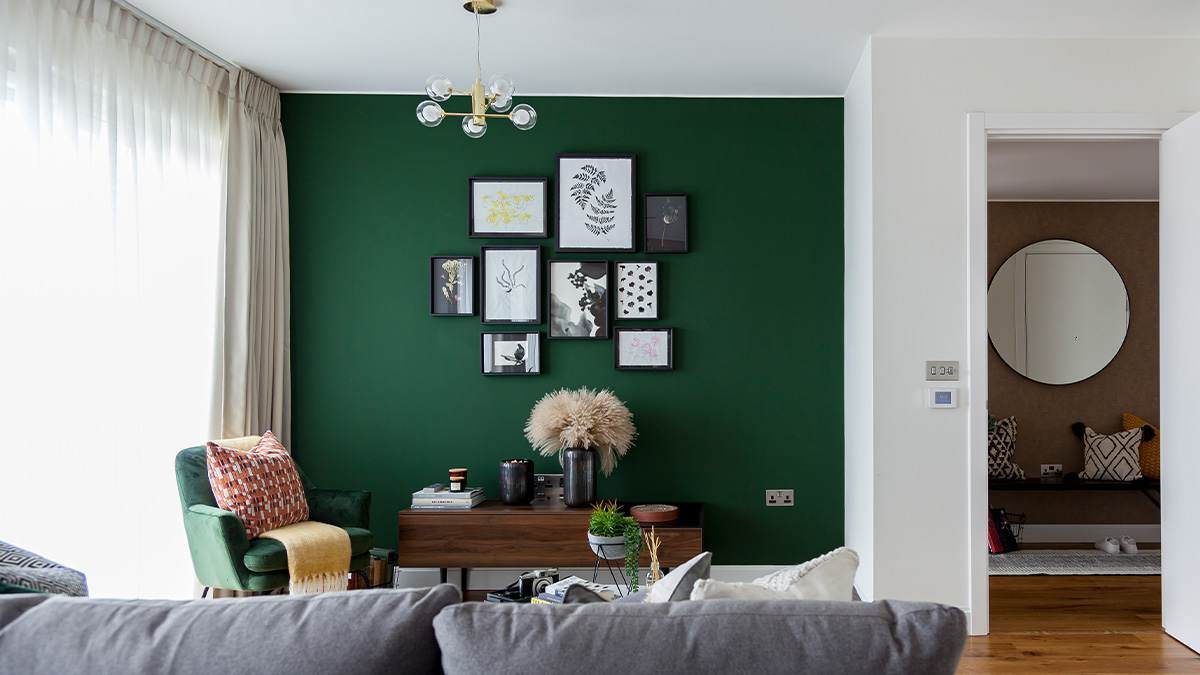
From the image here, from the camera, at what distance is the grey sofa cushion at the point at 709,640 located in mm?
1178

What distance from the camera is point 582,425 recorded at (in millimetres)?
3725

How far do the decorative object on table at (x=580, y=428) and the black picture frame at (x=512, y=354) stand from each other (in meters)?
0.27

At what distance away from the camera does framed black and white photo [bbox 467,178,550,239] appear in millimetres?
4109

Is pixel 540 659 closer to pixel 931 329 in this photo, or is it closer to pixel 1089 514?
pixel 931 329

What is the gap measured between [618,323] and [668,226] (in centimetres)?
59

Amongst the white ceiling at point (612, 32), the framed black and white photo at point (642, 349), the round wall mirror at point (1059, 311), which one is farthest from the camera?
the round wall mirror at point (1059, 311)

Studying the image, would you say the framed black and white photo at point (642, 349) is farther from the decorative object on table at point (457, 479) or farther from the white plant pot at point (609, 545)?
the white plant pot at point (609, 545)

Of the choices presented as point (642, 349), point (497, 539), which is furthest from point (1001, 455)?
point (497, 539)

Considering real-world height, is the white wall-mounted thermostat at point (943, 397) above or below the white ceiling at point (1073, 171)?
→ below

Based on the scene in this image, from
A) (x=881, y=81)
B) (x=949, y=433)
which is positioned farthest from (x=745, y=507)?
(x=881, y=81)

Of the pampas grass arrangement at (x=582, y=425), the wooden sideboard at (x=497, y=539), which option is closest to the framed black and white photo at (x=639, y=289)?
the pampas grass arrangement at (x=582, y=425)

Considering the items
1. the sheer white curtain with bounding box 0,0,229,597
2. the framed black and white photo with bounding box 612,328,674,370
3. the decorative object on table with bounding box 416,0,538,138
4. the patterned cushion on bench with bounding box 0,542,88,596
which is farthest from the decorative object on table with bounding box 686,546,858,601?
the framed black and white photo with bounding box 612,328,674,370

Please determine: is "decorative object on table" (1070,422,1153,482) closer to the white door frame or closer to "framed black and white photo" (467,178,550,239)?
the white door frame

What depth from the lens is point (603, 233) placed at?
411cm
